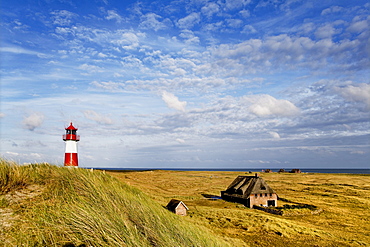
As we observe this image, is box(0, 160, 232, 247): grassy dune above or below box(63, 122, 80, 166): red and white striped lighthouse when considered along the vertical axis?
below

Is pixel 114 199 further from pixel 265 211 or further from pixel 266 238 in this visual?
pixel 265 211

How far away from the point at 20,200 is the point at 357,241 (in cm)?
2239

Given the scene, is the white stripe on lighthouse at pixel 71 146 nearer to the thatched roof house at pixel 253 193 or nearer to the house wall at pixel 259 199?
the thatched roof house at pixel 253 193

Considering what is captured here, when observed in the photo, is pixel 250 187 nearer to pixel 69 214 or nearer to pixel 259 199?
pixel 259 199

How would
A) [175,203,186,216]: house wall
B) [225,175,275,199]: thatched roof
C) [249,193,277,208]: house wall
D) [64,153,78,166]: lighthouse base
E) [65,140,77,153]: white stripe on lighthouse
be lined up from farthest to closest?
1. [225,175,275,199]: thatched roof
2. [249,193,277,208]: house wall
3. [175,203,186,216]: house wall
4. [65,140,77,153]: white stripe on lighthouse
5. [64,153,78,166]: lighthouse base

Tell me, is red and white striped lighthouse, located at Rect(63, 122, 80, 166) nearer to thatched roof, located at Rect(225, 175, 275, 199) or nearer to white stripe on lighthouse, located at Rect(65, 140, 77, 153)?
white stripe on lighthouse, located at Rect(65, 140, 77, 153)

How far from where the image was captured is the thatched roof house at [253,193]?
33.3 m

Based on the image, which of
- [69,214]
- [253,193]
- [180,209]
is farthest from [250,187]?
[69,214]

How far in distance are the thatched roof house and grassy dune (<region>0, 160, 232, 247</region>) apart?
28.4m

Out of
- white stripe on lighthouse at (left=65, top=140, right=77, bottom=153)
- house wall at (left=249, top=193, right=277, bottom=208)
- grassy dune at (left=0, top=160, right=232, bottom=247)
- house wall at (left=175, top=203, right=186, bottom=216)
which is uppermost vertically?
white stripe on lighthouse at (left=65, top=140, right=77, bottom=153)

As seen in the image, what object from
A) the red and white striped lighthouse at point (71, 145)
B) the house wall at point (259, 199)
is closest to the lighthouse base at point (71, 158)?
the red and white striped lighthouse at point (71, 145)

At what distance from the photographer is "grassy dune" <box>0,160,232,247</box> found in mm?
4738

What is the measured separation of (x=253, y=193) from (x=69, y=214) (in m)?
31.6

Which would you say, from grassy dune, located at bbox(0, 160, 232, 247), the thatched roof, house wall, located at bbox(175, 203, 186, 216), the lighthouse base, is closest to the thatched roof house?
the thatched roof
